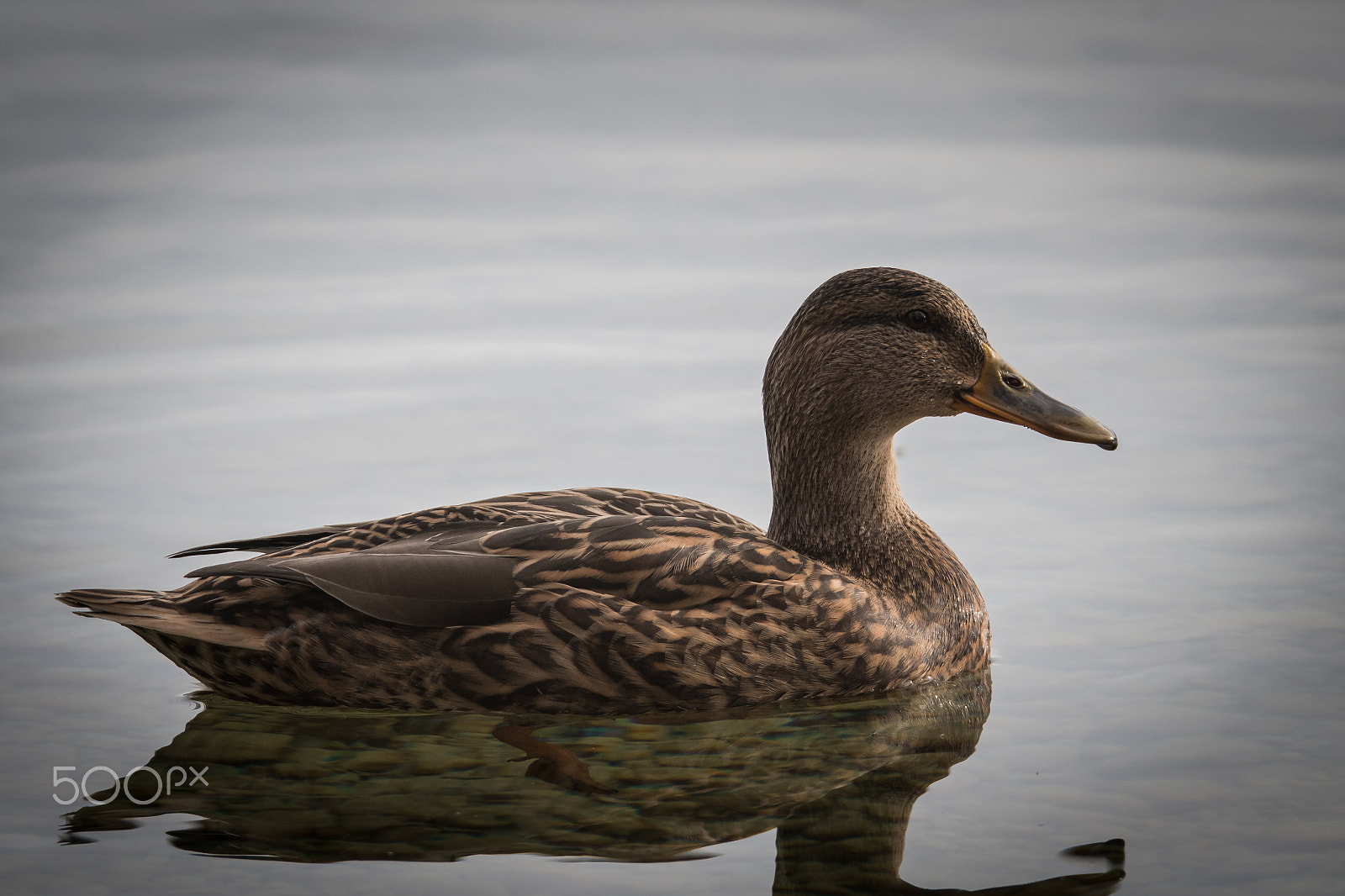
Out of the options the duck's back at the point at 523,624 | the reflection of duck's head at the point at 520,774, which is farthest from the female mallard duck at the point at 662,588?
the reflection of duck's head at the point at 520,774

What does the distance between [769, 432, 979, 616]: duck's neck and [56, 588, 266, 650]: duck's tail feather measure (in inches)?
94.1

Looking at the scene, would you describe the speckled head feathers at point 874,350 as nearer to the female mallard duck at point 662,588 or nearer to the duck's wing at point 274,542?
the female mallard duck at point 662,588

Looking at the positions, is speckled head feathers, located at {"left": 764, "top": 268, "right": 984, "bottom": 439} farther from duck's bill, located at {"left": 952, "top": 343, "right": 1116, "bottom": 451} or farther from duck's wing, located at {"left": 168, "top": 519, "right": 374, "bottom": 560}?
duck's wing, located at {"left": 168, "top": 519, "right": 374, "bottom": 560}

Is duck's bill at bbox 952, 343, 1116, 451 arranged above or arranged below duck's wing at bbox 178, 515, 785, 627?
above

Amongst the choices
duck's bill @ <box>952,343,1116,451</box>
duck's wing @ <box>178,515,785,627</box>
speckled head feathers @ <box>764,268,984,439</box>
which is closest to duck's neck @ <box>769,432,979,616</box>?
speckled head feathers @ <box>764,268,984,439</box>

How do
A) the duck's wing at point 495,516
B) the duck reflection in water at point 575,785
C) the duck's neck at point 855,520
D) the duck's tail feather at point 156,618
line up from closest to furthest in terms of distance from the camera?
the duck reflection in water at point 575,785
the duck's tail feather at point 156,618
the duck's wing at point 495,516
the duck's neck at point 855,520

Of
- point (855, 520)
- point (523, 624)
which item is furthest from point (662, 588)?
point (855, 520)

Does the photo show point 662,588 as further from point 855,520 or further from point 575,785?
point 855,520

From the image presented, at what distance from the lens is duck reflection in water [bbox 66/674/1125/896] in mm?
5836

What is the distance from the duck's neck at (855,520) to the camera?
7578 mm

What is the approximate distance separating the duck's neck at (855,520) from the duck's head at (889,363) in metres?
0.10

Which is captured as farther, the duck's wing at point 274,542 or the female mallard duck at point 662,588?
the duck's wing at point 274,542

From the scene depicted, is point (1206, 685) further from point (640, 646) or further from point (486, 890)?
point (486, 890)

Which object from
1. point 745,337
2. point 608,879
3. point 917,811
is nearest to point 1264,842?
point 917,811
